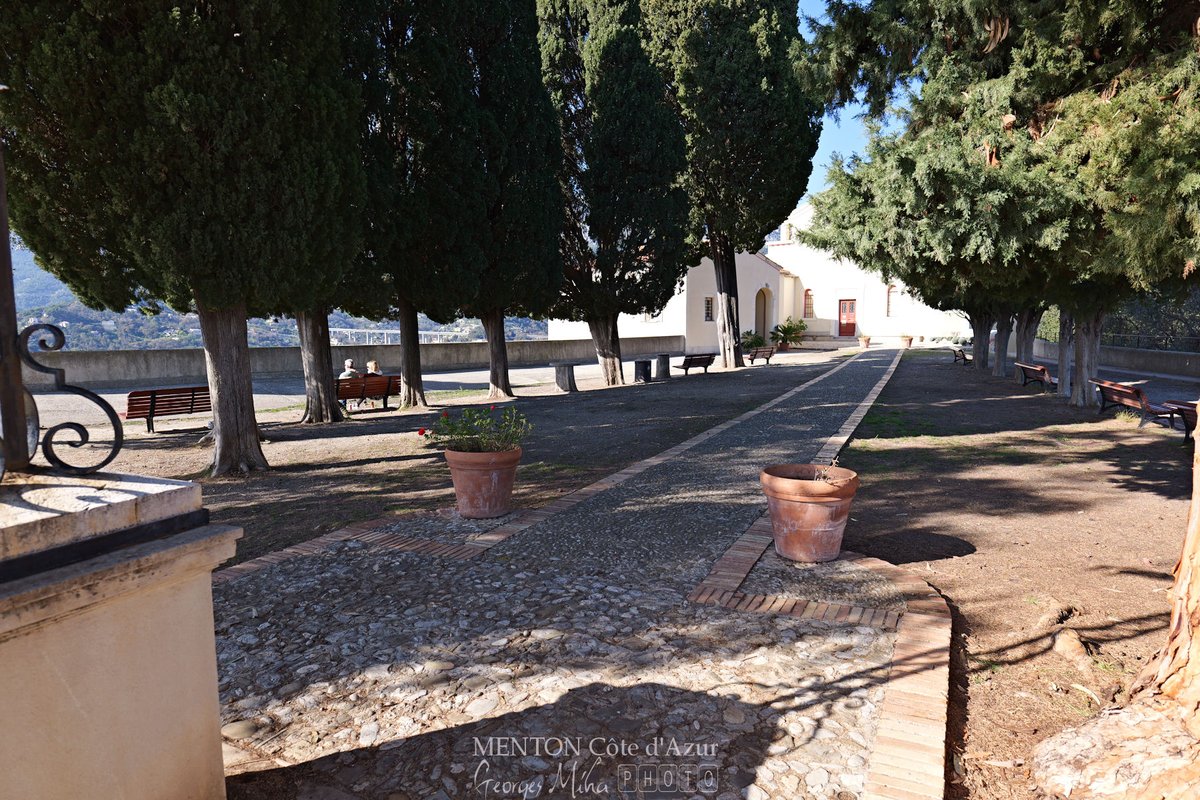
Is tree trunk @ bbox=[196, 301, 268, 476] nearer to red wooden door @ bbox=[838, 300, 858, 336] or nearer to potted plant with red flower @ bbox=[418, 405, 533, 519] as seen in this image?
potted plant with red flower @ bbox=[418, 405, 533, 519]

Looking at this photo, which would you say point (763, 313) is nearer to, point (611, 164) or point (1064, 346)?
point (611, 164)

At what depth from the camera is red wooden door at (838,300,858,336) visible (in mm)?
43969

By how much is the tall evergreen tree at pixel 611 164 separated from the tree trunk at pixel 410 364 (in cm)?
472

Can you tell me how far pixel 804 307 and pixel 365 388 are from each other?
37592 mm

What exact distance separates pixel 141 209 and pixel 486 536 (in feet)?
16.1

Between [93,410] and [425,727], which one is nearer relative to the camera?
[425,727]

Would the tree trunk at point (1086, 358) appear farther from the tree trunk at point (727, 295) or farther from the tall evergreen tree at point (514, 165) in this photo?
the tree trunk at point (727, 295)

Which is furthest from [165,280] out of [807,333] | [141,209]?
[807,333]

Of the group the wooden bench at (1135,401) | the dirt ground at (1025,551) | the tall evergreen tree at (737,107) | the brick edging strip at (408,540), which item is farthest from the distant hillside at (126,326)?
the wooden bench at (1135,401)

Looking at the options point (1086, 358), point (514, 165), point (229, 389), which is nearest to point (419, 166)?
point (514, 165)

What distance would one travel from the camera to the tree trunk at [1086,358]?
12773 millimetres

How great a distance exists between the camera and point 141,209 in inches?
267

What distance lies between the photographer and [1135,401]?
34.9ft

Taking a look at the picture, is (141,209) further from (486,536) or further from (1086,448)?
(1086,448)
